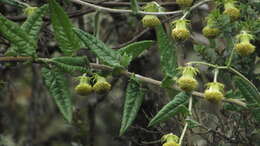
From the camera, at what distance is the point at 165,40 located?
44.0 inches

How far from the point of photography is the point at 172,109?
1088mm

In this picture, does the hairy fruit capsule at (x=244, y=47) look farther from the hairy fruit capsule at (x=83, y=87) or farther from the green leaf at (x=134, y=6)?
the hairy fruit capsule at (x=83, y=87)

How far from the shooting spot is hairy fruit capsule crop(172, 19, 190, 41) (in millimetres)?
1173

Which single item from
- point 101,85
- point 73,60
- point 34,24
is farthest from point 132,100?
point 34,24

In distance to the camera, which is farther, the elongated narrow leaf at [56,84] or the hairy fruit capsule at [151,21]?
the hairy fruit capsule at [151,21]

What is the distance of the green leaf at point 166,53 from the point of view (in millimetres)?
1113

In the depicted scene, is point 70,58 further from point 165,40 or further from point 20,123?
point 20,123

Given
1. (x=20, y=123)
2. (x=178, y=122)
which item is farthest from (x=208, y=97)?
(x=20, y=123)

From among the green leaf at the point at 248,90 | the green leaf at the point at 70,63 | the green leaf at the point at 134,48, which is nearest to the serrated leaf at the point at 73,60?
the green leaf at the point at 70,63

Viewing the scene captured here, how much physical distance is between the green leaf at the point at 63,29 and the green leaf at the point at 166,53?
211 mm

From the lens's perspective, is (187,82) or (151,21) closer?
(187,82)

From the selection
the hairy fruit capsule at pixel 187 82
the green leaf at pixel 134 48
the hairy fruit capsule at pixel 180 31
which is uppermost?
the hairy fruit capsule at pixel 180 31

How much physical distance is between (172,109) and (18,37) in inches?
16.1

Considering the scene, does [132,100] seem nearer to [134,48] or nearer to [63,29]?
[134,48]
